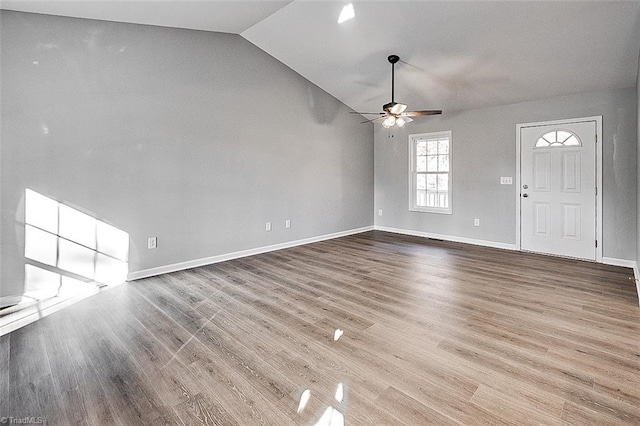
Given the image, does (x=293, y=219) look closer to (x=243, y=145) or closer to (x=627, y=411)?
(x=243, y=145)

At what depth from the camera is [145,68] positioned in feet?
13.4

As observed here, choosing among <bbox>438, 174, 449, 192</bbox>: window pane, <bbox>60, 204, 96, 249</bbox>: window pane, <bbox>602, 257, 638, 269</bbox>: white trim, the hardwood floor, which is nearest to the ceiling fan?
the hardwood floor

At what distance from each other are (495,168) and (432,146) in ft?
4.27

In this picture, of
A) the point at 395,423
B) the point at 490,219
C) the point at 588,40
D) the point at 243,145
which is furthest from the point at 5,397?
the point at 490,219

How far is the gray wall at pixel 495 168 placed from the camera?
453 centimetres

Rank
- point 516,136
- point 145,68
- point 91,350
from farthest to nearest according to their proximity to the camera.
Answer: point 516,136 < point 145,68 < point 91,350

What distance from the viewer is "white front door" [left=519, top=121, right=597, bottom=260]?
15.9 feet

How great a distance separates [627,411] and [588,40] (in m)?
3.76

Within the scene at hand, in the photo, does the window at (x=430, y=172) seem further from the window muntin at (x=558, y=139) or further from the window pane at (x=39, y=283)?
the window pane at (x=39, y=283)

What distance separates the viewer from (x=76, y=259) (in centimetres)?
374

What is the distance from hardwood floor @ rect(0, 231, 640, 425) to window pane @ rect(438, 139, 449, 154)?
305 centimetres

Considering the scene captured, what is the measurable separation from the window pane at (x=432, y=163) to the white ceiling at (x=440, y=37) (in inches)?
49.3

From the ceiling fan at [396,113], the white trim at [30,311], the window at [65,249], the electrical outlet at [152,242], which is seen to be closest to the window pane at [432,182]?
the ceiling fan at [396,113]

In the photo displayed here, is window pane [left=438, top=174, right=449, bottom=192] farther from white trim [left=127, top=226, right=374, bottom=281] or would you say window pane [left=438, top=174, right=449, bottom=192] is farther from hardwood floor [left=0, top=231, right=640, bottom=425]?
hardwood floor [left=0, top=231, right=640, bottom=425]
